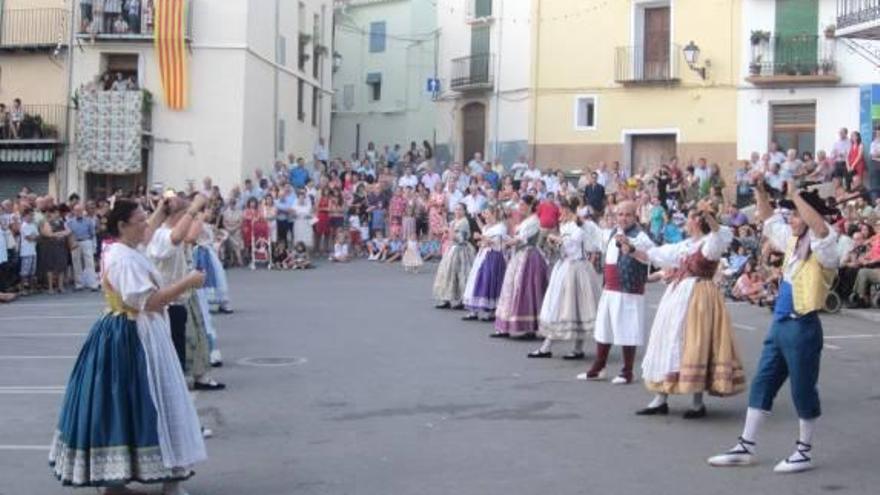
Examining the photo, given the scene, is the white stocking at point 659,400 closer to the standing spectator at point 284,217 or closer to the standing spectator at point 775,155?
the standing spectator at point 284,217

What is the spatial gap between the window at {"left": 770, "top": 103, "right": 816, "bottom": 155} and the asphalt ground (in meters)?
17.7

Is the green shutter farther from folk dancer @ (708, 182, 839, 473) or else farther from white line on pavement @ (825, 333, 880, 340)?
folk dancer @ (708, 182, 839, 473)

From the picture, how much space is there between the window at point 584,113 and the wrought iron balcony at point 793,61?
17.7ft

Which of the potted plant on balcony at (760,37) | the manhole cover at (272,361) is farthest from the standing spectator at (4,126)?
the manhole cover at (272,361)

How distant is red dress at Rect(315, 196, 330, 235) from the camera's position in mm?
33188

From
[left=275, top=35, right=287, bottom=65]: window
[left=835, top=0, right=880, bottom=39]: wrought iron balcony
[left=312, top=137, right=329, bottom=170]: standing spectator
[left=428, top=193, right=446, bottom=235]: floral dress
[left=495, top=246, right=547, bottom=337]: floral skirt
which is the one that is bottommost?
[left=495, top=246, right=547, bottom=337]: floral skirt

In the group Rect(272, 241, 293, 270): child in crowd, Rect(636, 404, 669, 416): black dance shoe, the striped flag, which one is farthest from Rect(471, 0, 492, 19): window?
Rect(636, 404, 669, 416): black dance shoe

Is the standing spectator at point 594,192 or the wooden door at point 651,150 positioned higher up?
the wooden door at point 651,150

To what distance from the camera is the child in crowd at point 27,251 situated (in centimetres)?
2397

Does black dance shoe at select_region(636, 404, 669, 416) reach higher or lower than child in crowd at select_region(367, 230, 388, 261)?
lower

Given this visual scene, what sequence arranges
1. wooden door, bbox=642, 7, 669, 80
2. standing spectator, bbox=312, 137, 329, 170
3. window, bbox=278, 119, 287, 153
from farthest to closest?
standing spectator, bbox=312, 137, 329, 170
window, bbox=278, 119, 287, 153
wooden door, bbox=642, 7, 669, 80

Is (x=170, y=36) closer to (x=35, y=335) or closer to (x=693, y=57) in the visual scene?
(x=693, y=57)

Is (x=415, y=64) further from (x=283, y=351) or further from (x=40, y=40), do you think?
(x=283, y=351)

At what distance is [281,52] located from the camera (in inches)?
1544
